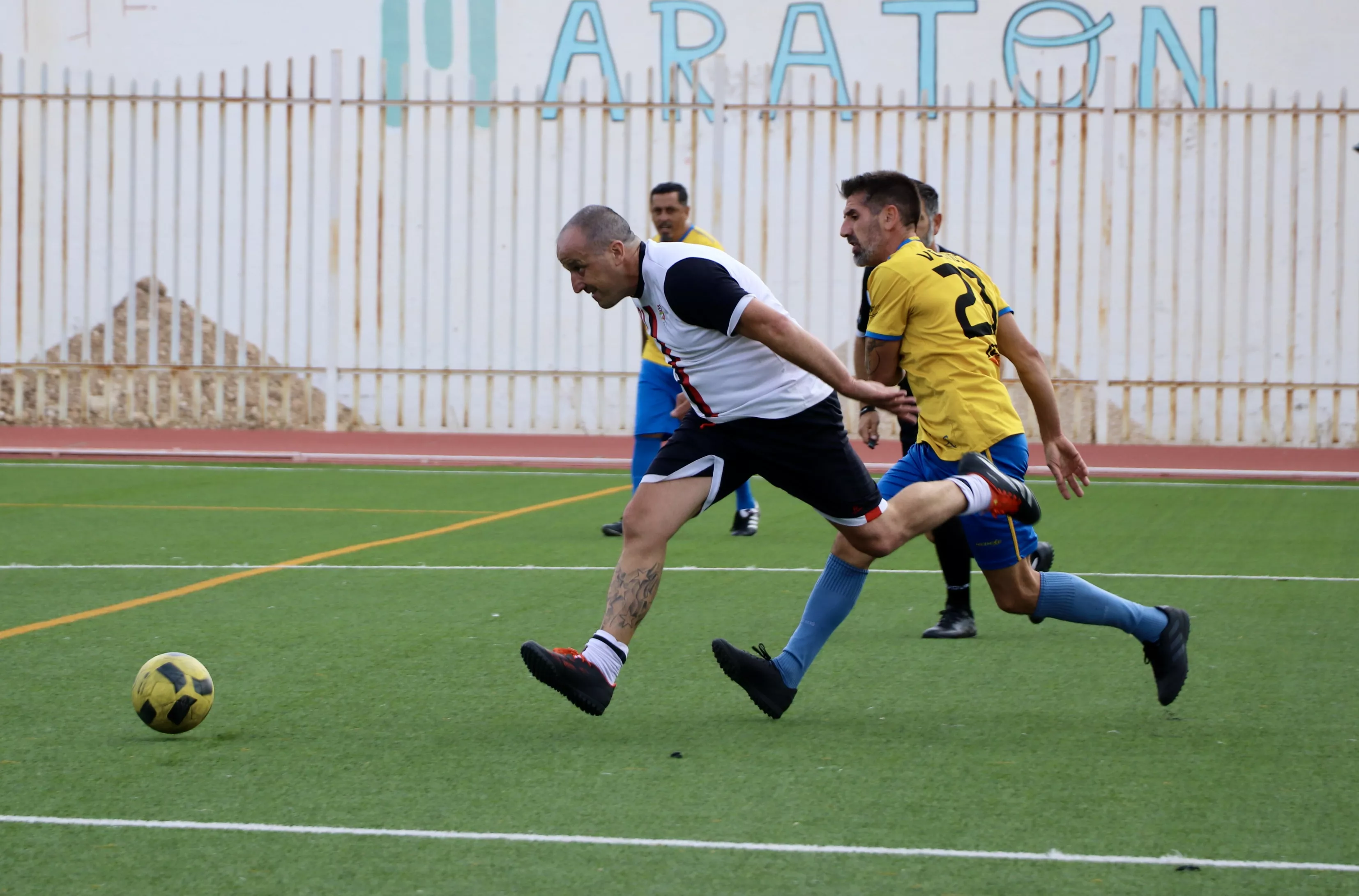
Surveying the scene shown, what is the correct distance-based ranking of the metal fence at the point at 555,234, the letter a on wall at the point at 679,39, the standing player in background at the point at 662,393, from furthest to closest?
the letter a on wall at the point at 679,39 < the metal fence at the point at 555,234 < the standing player in background at the point at 662,393

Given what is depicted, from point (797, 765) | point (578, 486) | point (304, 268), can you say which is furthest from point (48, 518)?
point (304, 268)

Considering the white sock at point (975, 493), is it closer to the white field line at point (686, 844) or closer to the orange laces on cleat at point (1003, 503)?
the orange laces on cleat at point (1003, 503)

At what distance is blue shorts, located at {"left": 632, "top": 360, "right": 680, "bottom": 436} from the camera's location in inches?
356

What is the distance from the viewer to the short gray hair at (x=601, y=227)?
15.0 ft

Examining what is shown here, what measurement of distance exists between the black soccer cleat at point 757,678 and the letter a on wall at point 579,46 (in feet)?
46.2

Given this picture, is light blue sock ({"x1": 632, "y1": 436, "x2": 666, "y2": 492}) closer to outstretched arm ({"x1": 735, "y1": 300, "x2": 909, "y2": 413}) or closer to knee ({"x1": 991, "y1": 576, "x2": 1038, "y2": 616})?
knee ({"x1": 991, "y1": 576, "x2": 1038, "y2": 616})

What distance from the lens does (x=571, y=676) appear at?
14.5ft

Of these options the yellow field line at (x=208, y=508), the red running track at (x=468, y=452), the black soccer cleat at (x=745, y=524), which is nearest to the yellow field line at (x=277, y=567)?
the yellow field line at (x=208, y=508)

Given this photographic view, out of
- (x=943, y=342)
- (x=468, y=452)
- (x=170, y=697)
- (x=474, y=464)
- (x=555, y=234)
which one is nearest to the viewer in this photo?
(x=170, y=697)

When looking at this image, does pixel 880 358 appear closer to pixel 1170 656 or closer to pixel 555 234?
pixel 1170 656

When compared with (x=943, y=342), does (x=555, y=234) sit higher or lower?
higher

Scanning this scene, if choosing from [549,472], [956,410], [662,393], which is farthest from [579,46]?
[956,410]

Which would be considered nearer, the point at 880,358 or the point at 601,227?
the point at 601,227

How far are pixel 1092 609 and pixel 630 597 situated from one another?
1.42 meters
